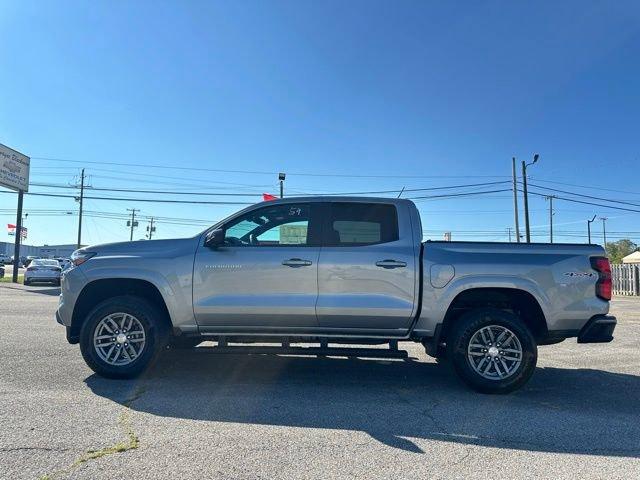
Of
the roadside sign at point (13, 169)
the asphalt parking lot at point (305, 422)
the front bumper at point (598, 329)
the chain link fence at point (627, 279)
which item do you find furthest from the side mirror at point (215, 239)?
the roadside sign at point (13, 169)

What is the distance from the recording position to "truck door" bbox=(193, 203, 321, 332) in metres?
5.42

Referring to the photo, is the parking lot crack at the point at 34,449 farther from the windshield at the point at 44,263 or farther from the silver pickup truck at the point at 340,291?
the windshield at the point at 44,263

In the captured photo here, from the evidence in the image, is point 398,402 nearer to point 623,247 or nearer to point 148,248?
point 148,248

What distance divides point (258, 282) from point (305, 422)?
166cm

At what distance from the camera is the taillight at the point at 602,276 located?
535cm

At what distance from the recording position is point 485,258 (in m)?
5.38

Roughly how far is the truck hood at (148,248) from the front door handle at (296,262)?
1067 mm

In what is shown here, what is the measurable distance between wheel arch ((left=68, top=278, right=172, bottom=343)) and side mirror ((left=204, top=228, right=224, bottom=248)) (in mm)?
794

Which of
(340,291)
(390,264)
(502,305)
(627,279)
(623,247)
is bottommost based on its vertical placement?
(502,305)

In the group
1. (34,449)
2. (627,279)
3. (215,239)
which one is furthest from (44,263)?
(627,279)

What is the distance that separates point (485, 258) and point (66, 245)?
146149 millimetres

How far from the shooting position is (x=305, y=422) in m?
4.36

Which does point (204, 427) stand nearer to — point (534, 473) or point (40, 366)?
point (534, 473)

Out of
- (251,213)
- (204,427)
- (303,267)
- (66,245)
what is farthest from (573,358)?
(66,245)
